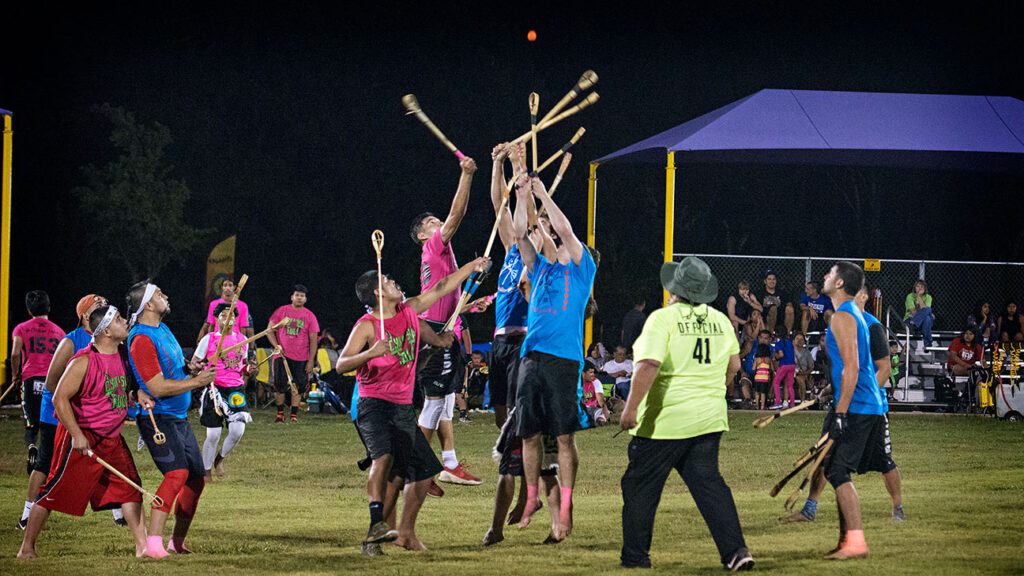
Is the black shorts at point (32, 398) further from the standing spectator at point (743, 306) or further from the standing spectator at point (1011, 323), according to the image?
the standing spectator at point (1011, 323)

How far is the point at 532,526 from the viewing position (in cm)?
908

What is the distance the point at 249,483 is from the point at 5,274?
856 cm

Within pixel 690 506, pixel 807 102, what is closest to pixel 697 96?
pixel 807 102

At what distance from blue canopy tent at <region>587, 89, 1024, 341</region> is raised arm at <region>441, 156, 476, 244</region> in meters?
9.64

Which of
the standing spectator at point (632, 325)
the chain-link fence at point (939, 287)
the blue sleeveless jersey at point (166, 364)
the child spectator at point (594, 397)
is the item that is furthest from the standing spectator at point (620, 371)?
the blue sleeveless jersey at point (166, 364)

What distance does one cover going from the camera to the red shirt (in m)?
20.2

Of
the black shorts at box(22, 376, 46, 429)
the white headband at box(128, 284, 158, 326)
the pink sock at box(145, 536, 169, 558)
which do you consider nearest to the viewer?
the pink sock at box(145, 536, 169, 558)

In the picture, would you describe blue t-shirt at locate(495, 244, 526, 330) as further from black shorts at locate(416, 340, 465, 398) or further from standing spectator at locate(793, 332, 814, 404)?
standing spectator at locate(793, 332, 814, 404)

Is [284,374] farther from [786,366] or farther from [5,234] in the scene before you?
[786,366]

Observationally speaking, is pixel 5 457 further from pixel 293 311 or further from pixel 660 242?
pixel 660 242

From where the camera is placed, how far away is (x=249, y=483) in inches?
461

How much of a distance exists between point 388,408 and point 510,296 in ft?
7.49

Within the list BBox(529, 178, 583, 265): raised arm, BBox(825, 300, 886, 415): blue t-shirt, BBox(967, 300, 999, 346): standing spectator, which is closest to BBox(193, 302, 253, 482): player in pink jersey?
BBox(529, 178, 583, 265): raised arm

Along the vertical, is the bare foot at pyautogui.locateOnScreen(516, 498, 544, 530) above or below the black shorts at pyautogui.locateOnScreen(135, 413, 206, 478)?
below
